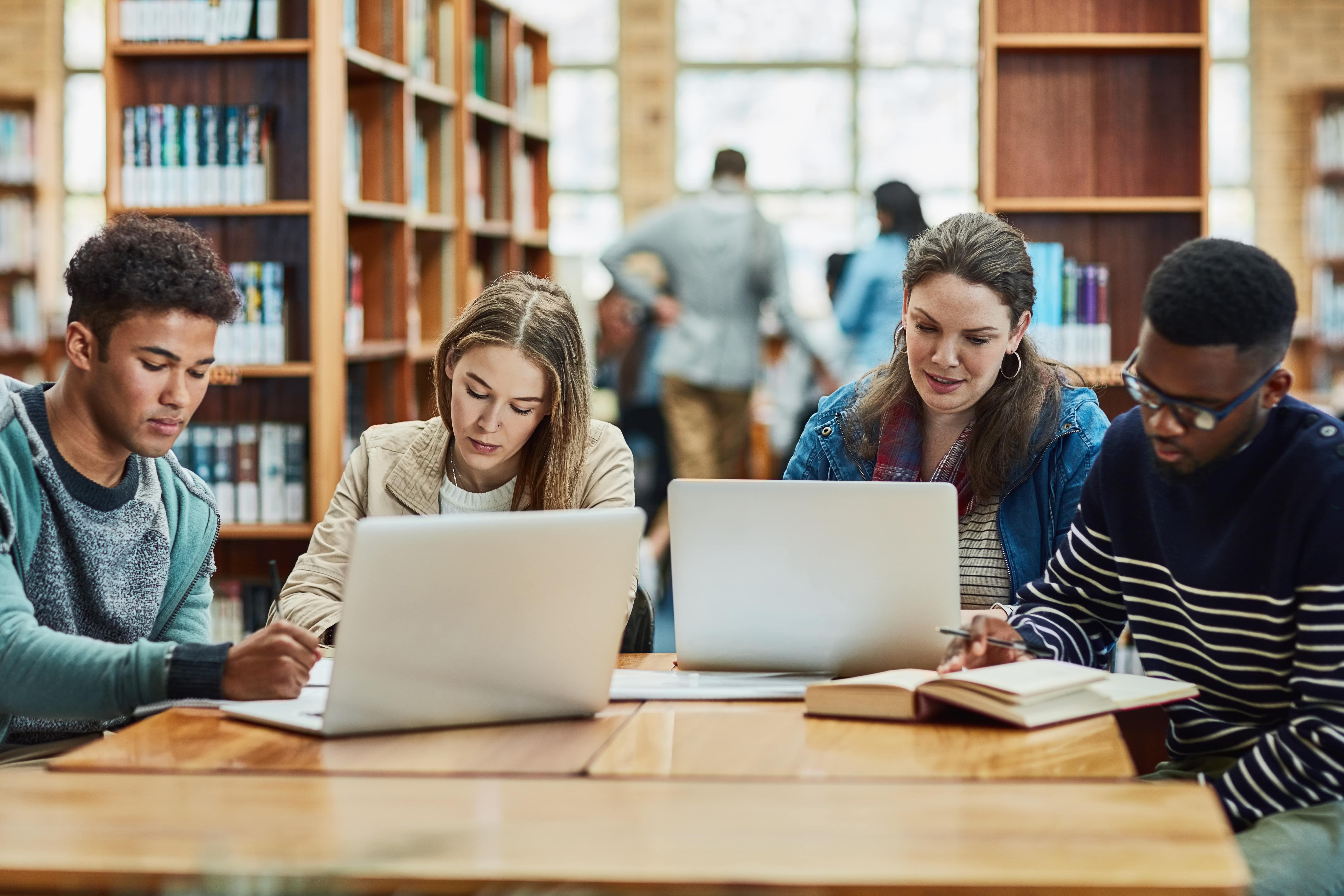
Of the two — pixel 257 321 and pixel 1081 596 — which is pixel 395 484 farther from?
pixel 257 321

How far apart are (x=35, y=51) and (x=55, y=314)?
5.10ft

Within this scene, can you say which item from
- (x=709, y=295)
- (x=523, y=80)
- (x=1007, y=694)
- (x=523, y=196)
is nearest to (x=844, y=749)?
(x=1007, y=694)

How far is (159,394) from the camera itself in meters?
1.65

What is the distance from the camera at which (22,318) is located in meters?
7.27

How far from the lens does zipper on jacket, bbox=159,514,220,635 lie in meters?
1.80

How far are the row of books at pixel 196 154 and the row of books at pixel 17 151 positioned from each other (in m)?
4.48

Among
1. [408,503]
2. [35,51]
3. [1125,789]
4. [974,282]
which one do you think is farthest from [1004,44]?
[35,51]

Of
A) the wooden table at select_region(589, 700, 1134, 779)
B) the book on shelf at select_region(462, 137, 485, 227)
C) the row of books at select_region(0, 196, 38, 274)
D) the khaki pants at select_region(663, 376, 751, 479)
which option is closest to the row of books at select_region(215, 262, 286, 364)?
the book on shelf at select_region(462, 137, 485, 227)

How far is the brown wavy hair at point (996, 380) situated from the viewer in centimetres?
201

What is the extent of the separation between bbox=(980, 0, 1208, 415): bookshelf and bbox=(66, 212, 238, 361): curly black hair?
2.35 meters

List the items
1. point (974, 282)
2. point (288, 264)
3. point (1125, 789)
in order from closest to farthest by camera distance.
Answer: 1. point (1125, 789)
2. point (974, 282)
3. point (288, 264)

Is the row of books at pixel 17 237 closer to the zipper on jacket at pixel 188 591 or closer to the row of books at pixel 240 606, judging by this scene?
the row of books at pixel 240 606

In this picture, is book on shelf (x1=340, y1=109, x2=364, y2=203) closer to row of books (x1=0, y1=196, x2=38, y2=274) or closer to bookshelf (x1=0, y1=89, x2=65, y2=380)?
bookshelf (x1=0, y1=89, x2=65, y2=380)

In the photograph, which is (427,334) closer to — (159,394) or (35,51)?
(159,394)
